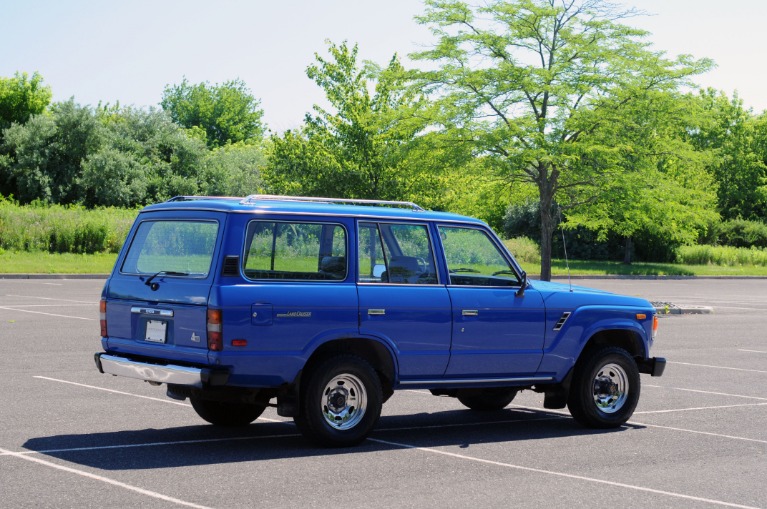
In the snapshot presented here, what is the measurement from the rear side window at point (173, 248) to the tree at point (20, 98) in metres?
68.4

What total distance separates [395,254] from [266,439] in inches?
73.2

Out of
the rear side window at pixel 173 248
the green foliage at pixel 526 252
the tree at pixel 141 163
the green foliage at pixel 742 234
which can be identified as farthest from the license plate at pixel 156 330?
the green foliage at pixel 742 234

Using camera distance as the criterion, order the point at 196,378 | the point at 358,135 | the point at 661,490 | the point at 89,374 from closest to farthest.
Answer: the point at 661,490 < the point at 196,378 < the point at 89,374 < the point at 358,135

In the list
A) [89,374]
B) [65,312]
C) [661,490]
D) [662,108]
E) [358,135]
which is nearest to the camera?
[661,490]

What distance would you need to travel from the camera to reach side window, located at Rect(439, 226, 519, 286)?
30.3 feet

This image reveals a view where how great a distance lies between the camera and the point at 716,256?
208 ft

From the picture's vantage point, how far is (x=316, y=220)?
337 inches

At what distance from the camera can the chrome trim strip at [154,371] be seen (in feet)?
25.5

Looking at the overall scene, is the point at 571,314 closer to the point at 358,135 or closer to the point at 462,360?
the point at 462,360

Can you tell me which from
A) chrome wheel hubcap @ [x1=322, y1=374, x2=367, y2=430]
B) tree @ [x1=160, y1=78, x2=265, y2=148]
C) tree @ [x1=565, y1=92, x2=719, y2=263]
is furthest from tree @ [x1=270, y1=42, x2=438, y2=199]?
tree @ [x1=160, y1=78, x2=265, y2=148]

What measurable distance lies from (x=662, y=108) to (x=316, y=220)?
63.9 feet

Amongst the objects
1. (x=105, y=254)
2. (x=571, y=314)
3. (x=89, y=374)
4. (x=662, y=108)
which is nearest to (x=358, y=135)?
(x=105, y=254)

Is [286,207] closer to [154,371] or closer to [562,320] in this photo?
[154,371]

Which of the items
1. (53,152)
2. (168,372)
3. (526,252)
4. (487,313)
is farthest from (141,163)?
(168,372)
